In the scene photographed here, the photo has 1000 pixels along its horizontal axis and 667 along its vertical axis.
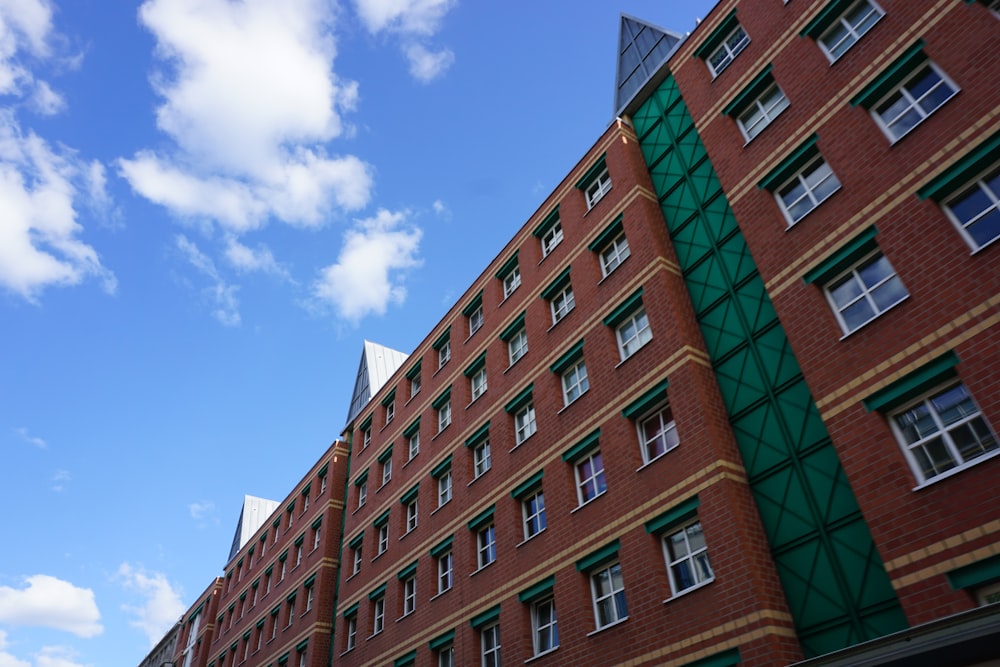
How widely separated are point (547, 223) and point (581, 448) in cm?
967

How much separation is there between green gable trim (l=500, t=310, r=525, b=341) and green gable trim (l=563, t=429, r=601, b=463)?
6.53 m

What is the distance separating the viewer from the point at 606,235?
21188 millimetres

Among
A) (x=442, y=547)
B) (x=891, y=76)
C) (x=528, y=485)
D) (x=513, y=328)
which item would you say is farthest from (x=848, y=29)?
(x=442, y=547)

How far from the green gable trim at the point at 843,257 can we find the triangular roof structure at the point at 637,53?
11.2 meters

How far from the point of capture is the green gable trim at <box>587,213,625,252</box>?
2086 centimetres

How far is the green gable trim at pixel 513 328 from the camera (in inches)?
963

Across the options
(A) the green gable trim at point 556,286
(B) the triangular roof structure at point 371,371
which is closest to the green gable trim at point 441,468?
(A) the green gable trim at point 556,286

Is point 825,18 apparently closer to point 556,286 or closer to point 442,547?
point 556,286

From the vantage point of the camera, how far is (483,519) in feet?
72.6

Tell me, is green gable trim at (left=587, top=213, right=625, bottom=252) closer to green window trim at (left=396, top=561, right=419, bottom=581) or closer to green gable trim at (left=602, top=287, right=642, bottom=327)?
green gable trim at (left=602, top=287, right=642, bottom=327)

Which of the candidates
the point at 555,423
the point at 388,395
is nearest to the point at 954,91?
the point at 555,423

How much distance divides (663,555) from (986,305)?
8.22m

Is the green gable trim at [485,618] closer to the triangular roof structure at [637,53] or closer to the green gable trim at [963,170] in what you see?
the green gable trim at [963,170]

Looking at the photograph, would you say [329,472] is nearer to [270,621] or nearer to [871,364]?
[270,621]
